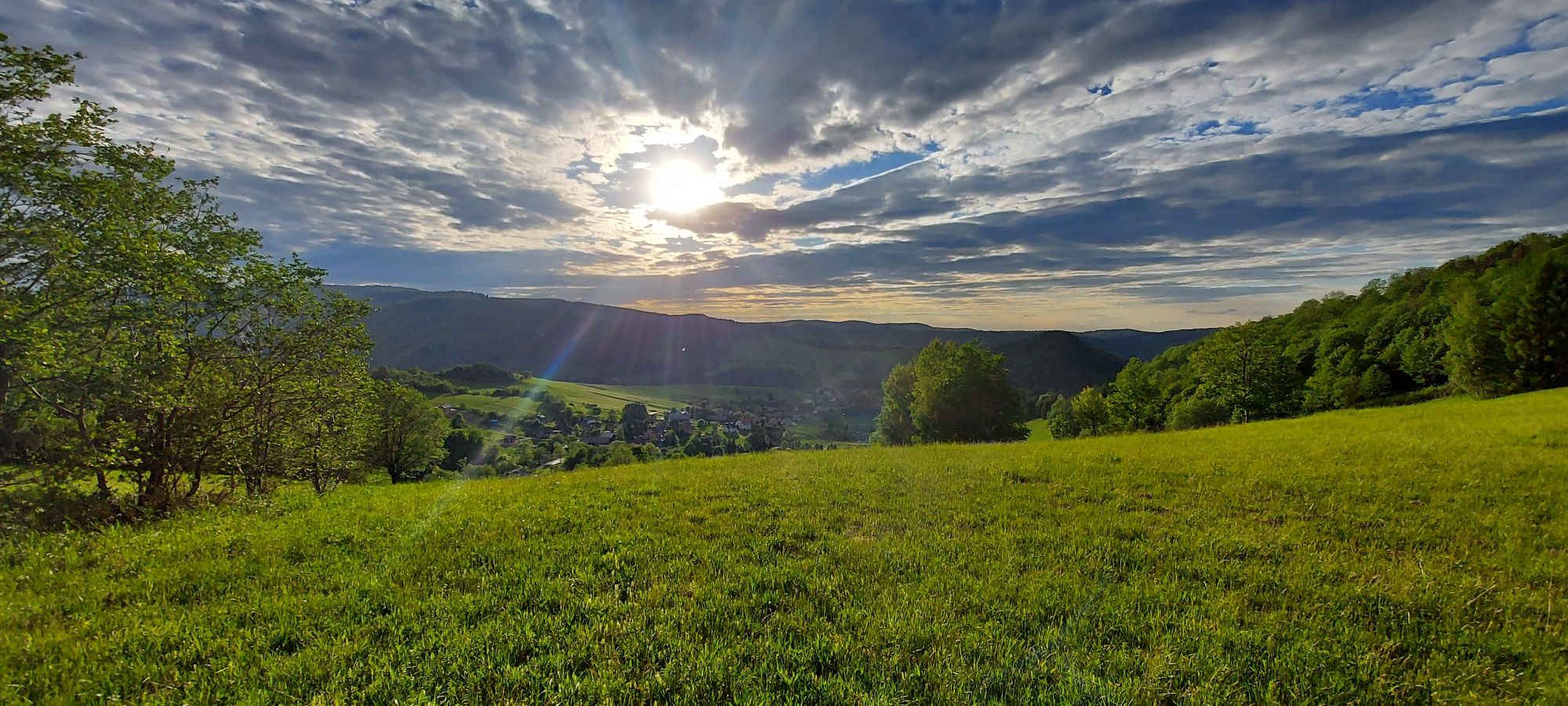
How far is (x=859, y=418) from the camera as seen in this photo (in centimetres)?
17300

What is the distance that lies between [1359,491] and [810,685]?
13433 millimetres

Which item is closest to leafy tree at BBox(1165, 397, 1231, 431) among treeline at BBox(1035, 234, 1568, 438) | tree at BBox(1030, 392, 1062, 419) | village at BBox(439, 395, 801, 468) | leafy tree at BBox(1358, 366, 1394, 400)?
treeline at BBox(1035, 234, 1568, 438)

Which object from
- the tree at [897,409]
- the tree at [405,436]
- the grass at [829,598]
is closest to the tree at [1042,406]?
the tree at [897,409]

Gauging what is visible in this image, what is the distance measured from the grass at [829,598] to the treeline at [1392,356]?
45.1 meters

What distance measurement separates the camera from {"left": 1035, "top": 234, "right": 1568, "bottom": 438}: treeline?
128ft

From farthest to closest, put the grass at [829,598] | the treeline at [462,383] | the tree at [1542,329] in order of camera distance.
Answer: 1. the treeline at [462,383]
2. the tree at [1542,329]
3. the grass at [829,598]

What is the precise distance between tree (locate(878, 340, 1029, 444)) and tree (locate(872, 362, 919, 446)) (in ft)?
3.85

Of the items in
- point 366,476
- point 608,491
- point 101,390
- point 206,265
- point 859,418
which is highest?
point 206,265

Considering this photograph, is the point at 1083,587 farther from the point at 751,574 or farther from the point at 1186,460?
the point at 1186,460

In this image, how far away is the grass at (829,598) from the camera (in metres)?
4.86

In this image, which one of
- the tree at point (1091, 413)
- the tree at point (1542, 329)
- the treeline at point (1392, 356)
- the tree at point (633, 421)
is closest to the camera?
the tree at point (1542, 329)

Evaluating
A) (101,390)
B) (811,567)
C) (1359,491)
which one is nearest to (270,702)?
(811,567)

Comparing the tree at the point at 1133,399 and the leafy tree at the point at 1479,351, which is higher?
the leafy tree at the point at 1479,351

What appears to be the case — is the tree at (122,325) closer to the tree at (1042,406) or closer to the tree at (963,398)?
the tree at (963,398)
